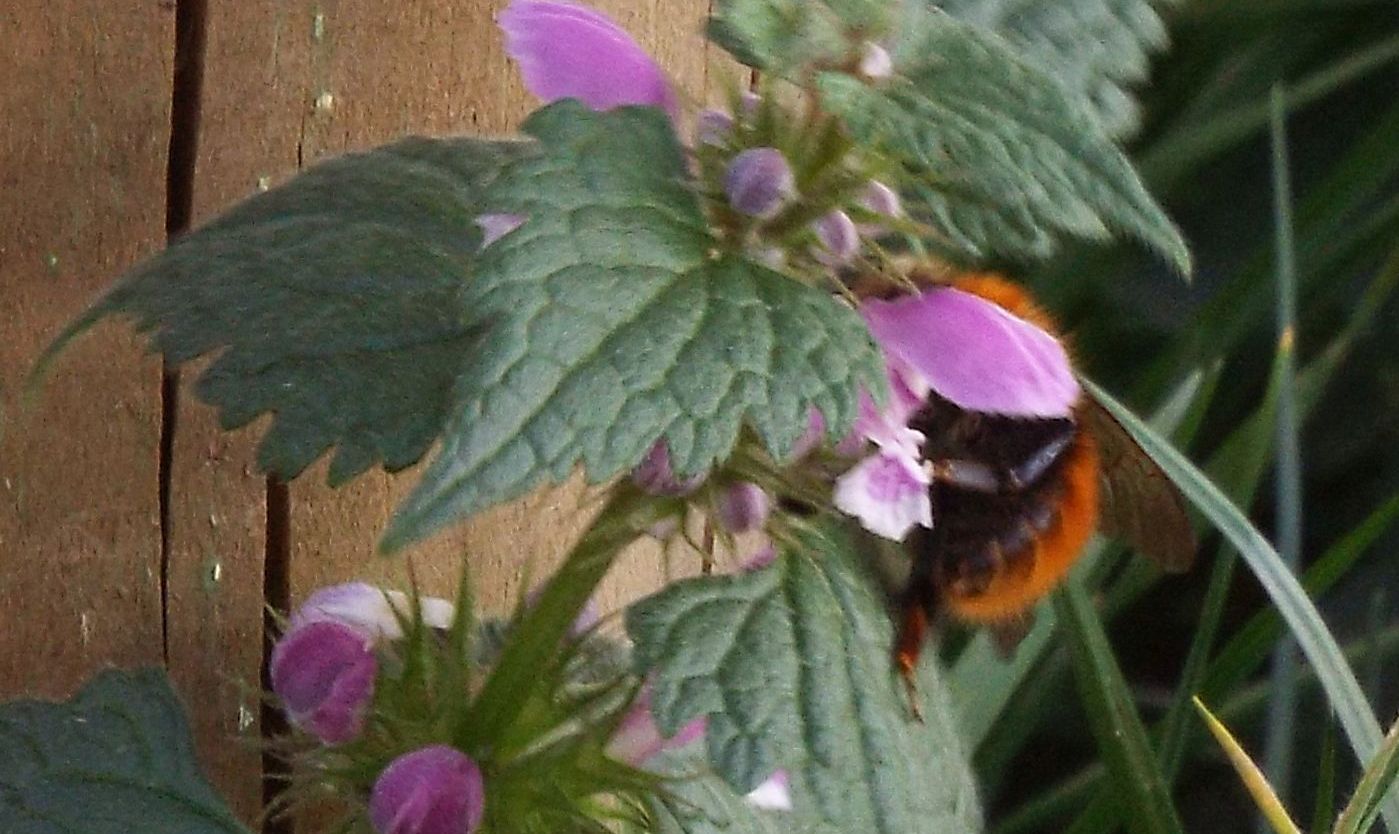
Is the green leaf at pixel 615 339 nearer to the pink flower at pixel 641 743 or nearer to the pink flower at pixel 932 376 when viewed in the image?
the pink flower at pixel 932 376

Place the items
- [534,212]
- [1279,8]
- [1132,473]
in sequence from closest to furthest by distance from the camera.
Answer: [534,212] < [1132,473] < [1279,8]

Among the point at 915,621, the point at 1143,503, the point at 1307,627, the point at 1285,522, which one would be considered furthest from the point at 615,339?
the point at 1285,522

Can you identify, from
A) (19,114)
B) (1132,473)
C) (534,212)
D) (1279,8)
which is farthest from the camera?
(1279,8)

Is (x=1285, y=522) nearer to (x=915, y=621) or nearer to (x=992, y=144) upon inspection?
(x=915, y=621)

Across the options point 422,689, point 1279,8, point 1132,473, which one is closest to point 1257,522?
point 1279,8

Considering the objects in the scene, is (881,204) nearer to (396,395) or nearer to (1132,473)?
(396,395)

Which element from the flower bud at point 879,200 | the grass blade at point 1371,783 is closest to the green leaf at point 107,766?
the flower bud at point 879,200

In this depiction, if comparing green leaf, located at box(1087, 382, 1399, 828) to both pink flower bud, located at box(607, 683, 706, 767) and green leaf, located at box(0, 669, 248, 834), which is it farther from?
green leaf, located at box(0, 669, 248, 834)

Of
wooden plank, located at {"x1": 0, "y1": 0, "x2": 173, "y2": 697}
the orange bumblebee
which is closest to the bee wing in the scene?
the orange bumblebee
